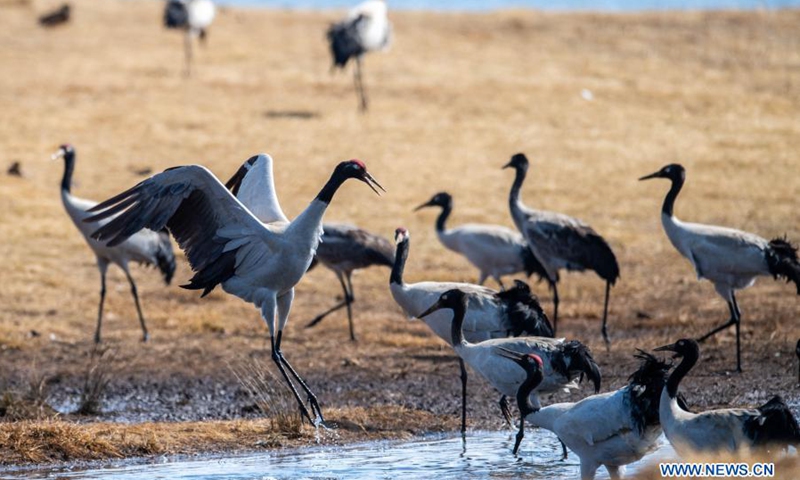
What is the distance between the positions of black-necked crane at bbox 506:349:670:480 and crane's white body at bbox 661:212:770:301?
3.89 meters

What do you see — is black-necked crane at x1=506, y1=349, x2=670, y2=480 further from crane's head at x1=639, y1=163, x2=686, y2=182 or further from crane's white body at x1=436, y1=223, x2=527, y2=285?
crane's white body at x1=436, y1=223, x2=527, y2=285

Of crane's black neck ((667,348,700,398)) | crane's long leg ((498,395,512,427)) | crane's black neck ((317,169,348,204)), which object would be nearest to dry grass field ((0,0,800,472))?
crane's long leg ((498,395,512,427))

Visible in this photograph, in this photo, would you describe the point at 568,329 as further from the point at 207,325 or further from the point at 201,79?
the point at 201,79

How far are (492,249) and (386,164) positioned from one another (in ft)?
22.0

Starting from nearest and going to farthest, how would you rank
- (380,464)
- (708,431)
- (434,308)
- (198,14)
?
(708,431) → (380,464) → (434,308) → (198,14)

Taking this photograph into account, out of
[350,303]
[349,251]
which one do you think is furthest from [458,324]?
[350,303]

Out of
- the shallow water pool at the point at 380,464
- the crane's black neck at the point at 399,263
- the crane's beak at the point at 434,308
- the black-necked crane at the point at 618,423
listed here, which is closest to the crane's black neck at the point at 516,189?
the crane's black neck at the point at 399,263

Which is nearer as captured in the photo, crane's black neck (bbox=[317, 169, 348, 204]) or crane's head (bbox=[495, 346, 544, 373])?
crane's head (bbox=[495, 346, 544, 373])

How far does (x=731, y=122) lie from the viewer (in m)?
23.0

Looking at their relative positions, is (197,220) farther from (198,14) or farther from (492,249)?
(198,14)

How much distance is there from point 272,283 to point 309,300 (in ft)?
16.0

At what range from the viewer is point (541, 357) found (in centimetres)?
855

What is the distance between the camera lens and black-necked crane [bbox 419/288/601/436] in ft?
27.7

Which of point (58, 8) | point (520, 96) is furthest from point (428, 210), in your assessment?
point (58, 8)
